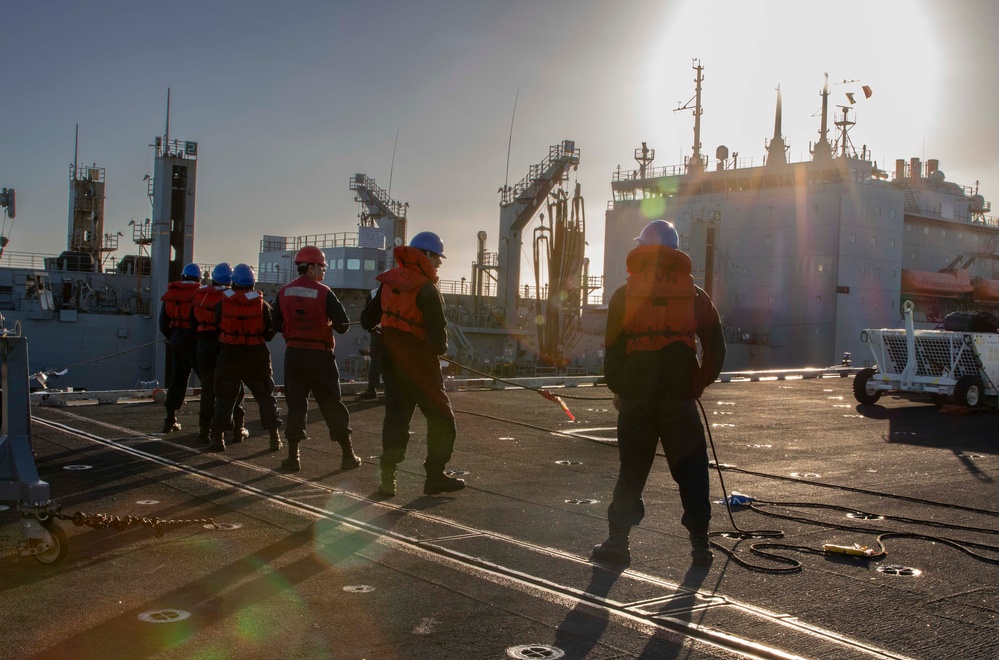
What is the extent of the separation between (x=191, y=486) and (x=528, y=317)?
3999 centimetres

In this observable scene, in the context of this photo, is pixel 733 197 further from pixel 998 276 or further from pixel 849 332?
pixel 998 276

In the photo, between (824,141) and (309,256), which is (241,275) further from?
(824,141)

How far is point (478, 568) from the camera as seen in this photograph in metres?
4.29

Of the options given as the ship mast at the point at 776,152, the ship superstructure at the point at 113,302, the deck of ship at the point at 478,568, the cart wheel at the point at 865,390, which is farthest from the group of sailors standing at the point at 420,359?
the ship mast at the point at 776,152

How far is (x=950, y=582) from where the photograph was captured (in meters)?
4.23

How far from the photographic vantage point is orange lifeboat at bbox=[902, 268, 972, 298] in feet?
141

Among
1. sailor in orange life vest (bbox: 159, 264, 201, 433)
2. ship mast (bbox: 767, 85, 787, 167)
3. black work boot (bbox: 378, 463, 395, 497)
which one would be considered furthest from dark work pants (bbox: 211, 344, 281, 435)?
ship mast (bbox: 767, 85, 787, 167)

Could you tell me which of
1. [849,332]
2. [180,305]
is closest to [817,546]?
[180,305]

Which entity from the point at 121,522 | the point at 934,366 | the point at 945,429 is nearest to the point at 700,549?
the point at 121,522

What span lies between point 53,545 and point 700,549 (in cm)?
305

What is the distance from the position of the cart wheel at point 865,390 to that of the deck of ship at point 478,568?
23.3ft

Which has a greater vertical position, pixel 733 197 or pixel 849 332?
pixel 733 197

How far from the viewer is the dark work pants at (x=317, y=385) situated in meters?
7.46

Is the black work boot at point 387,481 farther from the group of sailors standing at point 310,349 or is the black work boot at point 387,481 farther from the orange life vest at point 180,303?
the orange life vest at point 180,303
